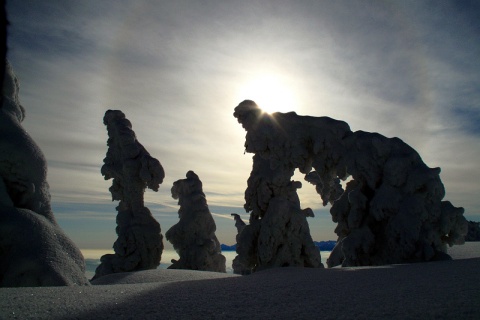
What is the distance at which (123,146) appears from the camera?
695 inches

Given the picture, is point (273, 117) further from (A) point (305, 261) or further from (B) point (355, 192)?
(A) point (305, 261)

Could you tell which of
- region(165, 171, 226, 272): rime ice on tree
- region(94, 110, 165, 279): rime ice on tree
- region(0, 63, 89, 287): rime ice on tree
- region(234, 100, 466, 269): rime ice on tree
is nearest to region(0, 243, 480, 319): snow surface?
region(0, 63, 89, 287): rime ice on tree

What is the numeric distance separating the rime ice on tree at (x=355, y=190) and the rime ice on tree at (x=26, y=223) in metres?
7.01

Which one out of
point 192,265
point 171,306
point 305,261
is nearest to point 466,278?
point 171,306

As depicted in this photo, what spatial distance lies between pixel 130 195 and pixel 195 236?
3891 millimetres

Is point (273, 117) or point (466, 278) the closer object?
point (466, 278)

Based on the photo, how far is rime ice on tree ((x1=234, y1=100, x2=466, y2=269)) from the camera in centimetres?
1037

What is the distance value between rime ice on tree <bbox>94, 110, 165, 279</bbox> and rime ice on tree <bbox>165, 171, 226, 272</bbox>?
43.5 inches

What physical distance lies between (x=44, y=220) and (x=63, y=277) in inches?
70.0

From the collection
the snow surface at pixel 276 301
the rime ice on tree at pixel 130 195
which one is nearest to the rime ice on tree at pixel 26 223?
the snow surface at pixel 276 301

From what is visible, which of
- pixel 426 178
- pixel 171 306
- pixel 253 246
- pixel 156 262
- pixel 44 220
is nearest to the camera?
pixel 171 306

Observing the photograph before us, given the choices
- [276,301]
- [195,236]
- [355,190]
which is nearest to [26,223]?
[276,301]

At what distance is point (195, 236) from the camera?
17484 millimetres

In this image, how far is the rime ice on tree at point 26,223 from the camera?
637 centimetres
